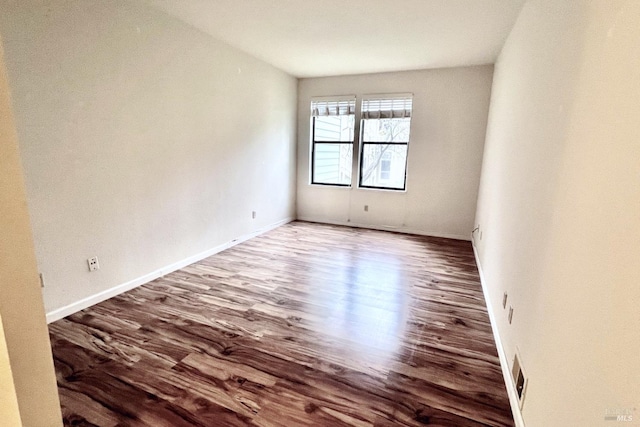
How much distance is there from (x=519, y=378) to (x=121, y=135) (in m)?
3.32

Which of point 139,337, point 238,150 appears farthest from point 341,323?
point 238,150

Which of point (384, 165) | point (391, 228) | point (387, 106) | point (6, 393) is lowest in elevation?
point (391, 228)

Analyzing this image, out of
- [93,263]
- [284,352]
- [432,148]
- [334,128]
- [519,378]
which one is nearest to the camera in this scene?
[519,378]

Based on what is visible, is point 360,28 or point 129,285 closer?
point 129,285

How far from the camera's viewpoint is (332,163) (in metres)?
5.64

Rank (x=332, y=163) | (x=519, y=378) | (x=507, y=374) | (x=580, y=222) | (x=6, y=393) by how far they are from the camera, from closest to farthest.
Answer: (x=6, y=393) → (x=580, y=222) → (x=519, y=378) → (x=507, y=374) → (x=332, y=163)

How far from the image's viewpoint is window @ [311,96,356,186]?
5.30 m

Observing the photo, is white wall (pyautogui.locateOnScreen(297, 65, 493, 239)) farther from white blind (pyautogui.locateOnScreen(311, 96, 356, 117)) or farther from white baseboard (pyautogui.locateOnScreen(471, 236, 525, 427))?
white baseboard (pyautogui.locateOnScreen(471, 236, 525, 427))

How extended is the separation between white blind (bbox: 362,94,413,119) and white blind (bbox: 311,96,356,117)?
23 centimetres

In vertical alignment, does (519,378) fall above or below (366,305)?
above

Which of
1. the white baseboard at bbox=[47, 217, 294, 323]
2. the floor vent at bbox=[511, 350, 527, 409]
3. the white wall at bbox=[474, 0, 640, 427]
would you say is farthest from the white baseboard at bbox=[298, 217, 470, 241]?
the floor vent at bbox=[511, 350, 527, 409]

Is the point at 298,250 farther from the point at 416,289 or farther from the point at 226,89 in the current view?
the point at 226,89

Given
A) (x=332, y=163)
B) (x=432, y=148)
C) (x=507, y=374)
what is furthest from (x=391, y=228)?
(x=507, y=374)

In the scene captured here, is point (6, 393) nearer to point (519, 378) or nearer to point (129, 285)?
point (519, 378)
